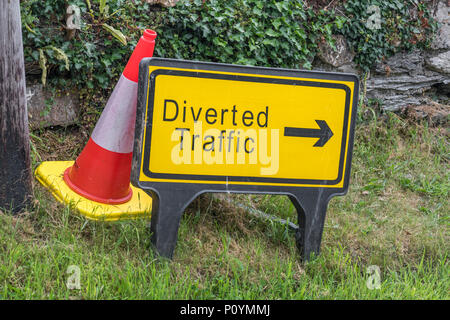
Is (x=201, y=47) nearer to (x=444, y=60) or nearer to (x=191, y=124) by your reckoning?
(x=191, y=124)

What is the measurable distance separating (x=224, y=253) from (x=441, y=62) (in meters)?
4.10

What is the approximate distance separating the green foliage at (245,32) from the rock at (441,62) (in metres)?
1.56

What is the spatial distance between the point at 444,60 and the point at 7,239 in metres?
5.01

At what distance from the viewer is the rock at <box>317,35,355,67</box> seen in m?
4.75

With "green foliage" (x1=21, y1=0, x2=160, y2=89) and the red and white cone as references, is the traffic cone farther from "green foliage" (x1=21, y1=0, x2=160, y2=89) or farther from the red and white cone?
"green foliage" (x1=21, y1=0, x2=160, y2=89)

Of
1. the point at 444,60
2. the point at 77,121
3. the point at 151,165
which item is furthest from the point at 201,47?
the point at 444,60

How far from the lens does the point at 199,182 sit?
8.66 feet

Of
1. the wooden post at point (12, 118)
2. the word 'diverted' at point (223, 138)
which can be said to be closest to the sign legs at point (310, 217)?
the word 'diverted' at point (223, 138)

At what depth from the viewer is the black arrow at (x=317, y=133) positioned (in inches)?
110

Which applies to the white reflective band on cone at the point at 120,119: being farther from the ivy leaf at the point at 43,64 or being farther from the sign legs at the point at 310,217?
the sign legs at the point at 310,217

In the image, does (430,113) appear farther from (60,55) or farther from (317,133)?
(60,55)

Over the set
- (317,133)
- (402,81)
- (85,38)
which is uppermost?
(85,38)

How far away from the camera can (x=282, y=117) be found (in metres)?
2.76

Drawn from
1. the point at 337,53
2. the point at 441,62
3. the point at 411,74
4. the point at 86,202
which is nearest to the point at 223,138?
the point at 86,202
